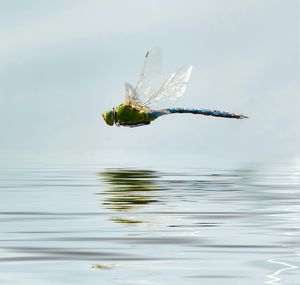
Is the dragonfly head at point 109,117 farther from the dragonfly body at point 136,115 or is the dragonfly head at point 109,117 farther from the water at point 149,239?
the water at point 149,239

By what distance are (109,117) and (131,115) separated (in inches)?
47.8

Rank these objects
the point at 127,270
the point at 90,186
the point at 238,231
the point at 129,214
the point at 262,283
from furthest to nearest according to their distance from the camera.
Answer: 1. the point at 90,186
2. the point at 129,214
3. the point at 238,231
4. the point at 127,270
5. the point at 262,283

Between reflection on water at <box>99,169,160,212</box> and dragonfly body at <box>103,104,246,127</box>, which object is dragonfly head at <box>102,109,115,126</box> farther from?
reflection on water at <box>99,169,160,212</box>

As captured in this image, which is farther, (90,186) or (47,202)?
(90,186)

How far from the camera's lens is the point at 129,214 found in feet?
74.3

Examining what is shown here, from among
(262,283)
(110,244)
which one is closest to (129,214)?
(110,244)

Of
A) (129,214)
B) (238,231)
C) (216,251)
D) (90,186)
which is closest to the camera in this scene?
(216,251)

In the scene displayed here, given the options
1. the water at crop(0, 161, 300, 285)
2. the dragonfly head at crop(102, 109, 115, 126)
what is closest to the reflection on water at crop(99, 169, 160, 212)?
the water at crop(0, 161, 300, 285)

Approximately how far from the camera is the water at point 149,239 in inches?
533

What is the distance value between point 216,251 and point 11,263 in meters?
3.25

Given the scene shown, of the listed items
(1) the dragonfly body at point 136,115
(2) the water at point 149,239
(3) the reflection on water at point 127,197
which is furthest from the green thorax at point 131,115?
(2) the water at point 149,239

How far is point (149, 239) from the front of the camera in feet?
57.2

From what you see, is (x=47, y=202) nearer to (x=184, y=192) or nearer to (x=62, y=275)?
(x=184, y=192)

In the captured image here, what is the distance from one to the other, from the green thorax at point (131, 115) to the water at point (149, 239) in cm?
1576
